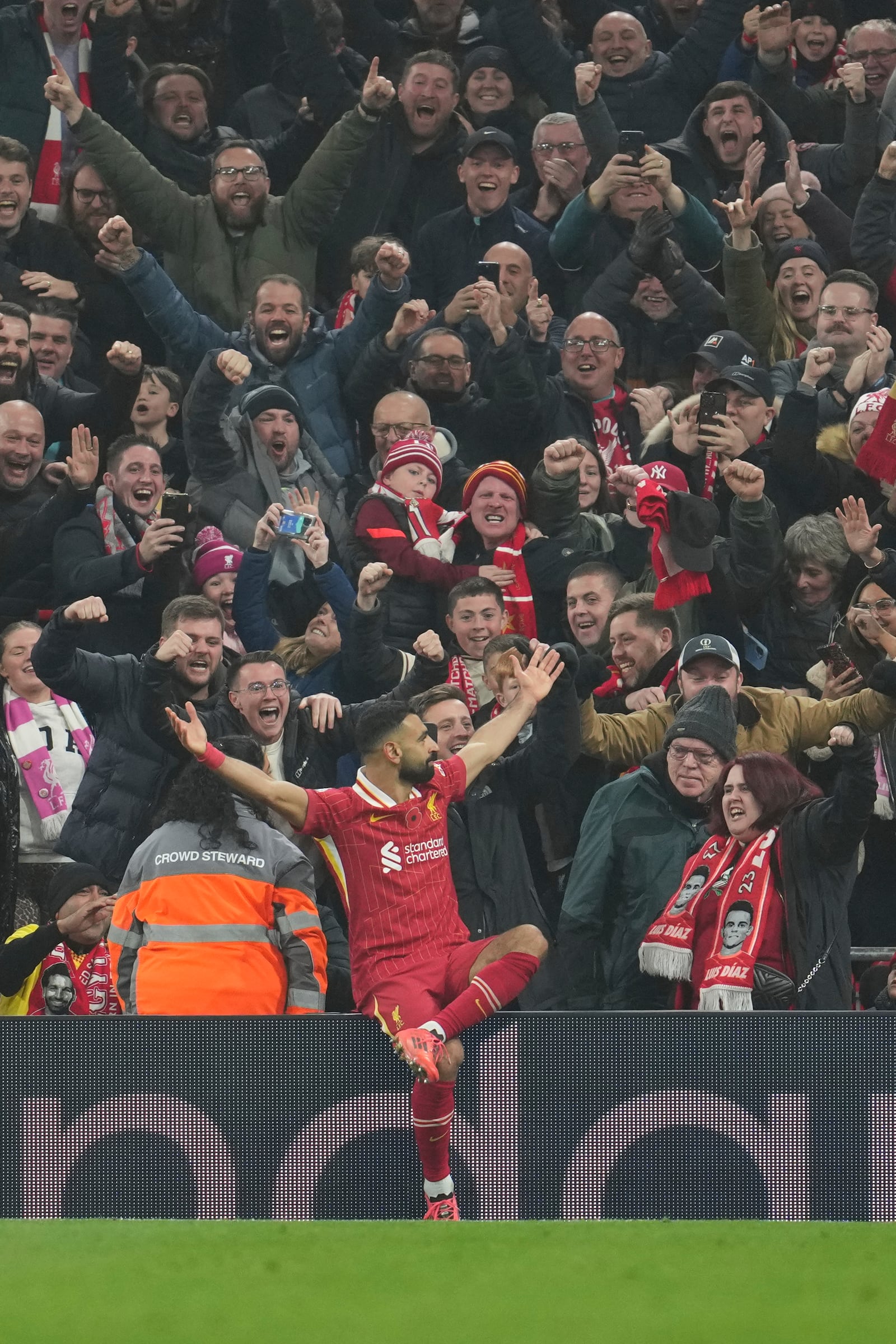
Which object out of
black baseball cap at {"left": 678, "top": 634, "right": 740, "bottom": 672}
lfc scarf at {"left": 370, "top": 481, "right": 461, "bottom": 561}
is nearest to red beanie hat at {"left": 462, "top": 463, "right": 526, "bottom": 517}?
lfc scarf at {"left": 370, "top": 481, "right": 461, "bottom": 561}

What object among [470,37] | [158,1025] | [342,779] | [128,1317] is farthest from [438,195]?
[128,1317]

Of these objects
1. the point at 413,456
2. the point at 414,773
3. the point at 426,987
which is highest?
the point at 413,456

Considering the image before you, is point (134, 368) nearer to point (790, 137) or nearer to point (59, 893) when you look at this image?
point (59, 893)

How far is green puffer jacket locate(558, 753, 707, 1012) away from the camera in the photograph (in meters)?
7.20

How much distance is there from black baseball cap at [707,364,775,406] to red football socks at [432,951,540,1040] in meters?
3.56

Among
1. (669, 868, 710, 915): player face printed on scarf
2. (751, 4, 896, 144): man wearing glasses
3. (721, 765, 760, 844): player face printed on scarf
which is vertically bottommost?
(669, 868, 710, 915): player face printed on scarf

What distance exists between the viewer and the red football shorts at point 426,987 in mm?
6117

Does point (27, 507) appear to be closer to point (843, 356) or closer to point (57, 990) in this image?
point (57, 990)

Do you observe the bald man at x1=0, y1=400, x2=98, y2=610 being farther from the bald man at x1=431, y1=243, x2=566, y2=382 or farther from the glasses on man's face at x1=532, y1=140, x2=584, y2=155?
the glasses on man's face at x1=532, y1=140, x2=584, y2=155

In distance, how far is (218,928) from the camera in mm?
6594

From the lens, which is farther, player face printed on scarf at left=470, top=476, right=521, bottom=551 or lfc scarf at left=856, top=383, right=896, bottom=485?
player face printed on scarf at left=470, top=476, right=521, bottom=551

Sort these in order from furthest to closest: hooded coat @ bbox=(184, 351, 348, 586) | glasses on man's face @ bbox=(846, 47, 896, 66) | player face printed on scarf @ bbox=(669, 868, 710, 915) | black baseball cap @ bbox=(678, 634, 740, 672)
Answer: glasses on man's face @ bbox=(846, 47, 896, 66)
hooded coat @ bbox=(184, 351, 348, 586)
black baseball cap @ bbox=(678, 634, 740, 672)
player face printed on scarf @ bbox=(669, 868, 710, 915)

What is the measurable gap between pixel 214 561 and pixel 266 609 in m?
0.30

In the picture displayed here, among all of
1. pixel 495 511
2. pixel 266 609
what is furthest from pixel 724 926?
pixel 266 609
